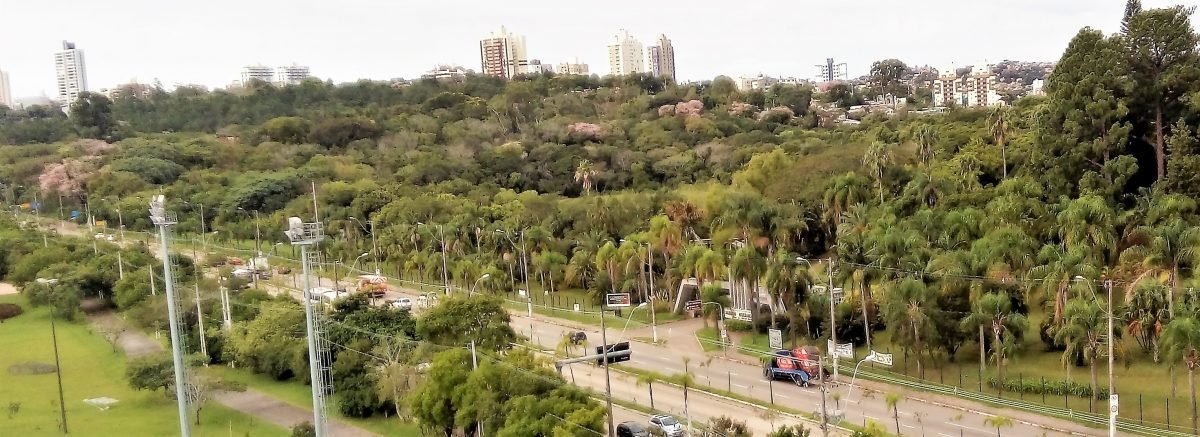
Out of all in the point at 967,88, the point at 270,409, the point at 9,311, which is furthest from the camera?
the point at 967,88

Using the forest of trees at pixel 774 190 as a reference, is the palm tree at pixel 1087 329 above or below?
below

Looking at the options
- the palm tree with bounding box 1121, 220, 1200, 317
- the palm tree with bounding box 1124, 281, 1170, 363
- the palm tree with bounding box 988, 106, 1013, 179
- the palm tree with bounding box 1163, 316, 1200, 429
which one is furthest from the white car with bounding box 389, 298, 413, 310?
the palm tree with bounding box 988, 106, 1013, 179

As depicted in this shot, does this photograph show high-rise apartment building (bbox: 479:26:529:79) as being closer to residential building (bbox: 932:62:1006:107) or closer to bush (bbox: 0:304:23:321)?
residential building (bbox: 932:62:1006:107)

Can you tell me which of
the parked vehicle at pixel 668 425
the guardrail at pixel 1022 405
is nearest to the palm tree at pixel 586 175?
the guardrail at pixel 1022 405

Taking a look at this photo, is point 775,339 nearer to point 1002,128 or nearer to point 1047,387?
point 1047,387

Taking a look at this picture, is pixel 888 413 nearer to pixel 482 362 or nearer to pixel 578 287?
pixel 482 362

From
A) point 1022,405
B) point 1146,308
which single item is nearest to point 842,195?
point 1022,405

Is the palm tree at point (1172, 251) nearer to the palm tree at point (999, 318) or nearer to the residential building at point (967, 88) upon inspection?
the palm tree at point (999, 318)
